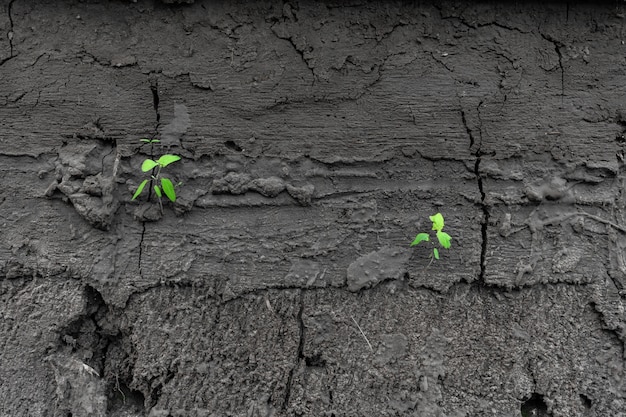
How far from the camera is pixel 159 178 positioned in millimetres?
1503

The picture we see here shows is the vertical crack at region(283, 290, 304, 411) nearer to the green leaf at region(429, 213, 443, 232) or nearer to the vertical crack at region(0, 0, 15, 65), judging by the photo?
the green leaf at region(429, 213, 443, 232)

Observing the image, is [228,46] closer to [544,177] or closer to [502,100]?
[502,100]

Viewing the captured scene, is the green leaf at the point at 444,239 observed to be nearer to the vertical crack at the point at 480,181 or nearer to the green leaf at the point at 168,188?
the vertical crack at the point at 480,181

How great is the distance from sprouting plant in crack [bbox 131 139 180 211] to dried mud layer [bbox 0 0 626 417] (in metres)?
0.05

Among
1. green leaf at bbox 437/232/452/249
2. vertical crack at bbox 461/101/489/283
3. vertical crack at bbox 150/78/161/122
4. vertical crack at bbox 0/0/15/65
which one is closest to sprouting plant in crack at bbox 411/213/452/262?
green leaf at bbox 437/232/452/249

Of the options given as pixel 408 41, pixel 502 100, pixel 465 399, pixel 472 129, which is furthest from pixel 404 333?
pixel 408 41

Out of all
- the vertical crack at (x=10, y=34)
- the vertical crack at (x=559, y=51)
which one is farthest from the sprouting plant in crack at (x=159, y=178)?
the vertical crack at (x=559, y=51)

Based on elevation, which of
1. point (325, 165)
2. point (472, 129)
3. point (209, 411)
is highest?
point (472, 129)

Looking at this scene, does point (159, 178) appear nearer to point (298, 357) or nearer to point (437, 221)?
point (298, 357)

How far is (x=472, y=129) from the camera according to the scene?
156 centimetres

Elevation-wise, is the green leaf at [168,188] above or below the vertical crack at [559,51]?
below

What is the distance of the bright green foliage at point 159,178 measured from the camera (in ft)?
4.67

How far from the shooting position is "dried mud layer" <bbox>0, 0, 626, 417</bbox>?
1511 millimetres

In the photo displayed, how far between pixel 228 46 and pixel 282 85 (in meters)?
0.22
